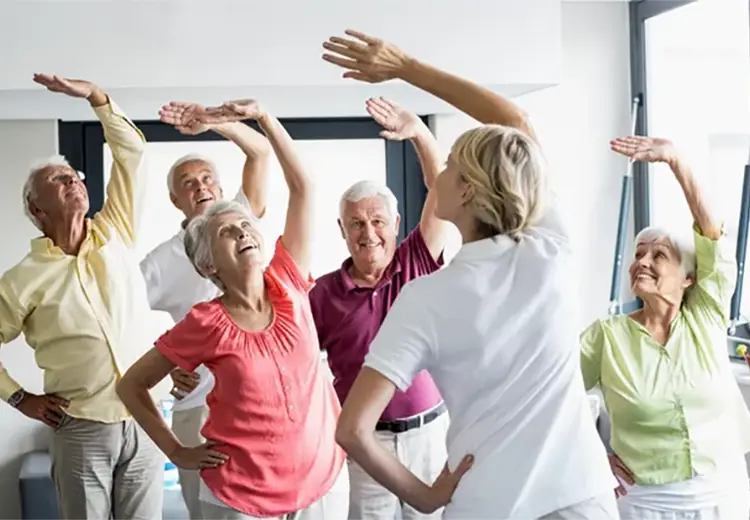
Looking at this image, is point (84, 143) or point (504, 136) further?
point (84, 143)

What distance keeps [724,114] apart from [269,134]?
2715mm

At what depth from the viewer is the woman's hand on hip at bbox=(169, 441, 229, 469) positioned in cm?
253

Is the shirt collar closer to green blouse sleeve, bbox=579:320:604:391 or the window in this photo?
green blouse sleeve, bbox=579:320:604:391

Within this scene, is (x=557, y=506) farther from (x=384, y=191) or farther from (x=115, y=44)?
(x=115, y=44)

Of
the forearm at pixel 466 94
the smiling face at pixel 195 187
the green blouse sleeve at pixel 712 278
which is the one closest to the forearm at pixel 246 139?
the smiling face at pixel 195 187

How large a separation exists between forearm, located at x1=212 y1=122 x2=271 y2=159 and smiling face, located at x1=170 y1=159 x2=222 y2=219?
271 mm

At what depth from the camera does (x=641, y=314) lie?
317cm

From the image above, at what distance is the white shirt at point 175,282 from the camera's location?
339 cm

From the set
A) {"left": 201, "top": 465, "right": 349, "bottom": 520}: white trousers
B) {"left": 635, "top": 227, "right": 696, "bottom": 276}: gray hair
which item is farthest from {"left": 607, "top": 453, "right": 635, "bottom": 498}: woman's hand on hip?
{"left": 201, "top": 465, "right": 349, "bottom": 520}: white trousers

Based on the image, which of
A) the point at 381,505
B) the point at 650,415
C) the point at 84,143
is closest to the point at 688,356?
the point at 650,415

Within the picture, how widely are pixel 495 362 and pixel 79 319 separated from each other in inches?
63.7

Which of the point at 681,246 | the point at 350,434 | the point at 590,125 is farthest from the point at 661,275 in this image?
the point at 590,125

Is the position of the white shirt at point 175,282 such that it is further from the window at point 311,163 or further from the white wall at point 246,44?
the window at point 311,163

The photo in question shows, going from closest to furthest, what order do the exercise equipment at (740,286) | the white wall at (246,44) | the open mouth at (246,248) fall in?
1. the open mouth at (246,248)
2. the white wall at (246,44)
3. the exercise equipment at (740,286)
